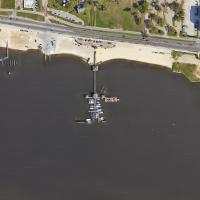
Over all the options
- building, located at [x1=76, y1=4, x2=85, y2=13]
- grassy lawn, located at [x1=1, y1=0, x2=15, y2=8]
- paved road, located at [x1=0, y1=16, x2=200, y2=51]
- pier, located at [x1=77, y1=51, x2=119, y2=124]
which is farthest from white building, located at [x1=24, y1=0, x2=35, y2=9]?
pier, located at [x1=77, y1=51, x2=119, y2=124]

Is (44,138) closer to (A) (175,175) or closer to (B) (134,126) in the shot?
(B) (134,126)

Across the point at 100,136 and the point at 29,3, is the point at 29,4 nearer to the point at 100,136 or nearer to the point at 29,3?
the point at 29,3

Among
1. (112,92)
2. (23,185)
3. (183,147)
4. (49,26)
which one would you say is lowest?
(23,185)

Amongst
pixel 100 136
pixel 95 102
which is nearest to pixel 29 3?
pixel 95 102

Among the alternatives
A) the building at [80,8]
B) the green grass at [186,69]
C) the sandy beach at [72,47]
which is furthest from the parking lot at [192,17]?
the building at [80,8]

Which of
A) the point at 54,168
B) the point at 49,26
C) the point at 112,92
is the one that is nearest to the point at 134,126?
the point at 112,92

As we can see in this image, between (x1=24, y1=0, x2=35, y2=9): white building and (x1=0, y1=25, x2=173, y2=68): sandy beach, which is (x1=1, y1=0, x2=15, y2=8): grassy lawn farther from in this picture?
(x1=0, y1=25, x2=173, y2=68): sandy beach
